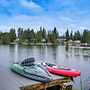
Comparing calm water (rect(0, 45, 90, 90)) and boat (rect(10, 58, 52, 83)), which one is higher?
boat (rect(10, 58, 52, 83))

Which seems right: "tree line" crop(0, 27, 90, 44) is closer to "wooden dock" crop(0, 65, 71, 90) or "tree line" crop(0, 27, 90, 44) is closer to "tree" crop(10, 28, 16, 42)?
"tree" crop(10, 28, 16, 42)

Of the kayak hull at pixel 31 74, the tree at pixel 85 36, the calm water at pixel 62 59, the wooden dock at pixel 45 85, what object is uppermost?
the tree at pixel 85 36

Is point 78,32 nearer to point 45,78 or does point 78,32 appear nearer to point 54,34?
point 54,34


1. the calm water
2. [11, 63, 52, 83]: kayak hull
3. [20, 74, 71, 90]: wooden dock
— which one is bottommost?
the calm water

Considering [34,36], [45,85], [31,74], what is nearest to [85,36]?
[34,36]

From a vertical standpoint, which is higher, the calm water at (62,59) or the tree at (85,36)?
the tree at (85,36)

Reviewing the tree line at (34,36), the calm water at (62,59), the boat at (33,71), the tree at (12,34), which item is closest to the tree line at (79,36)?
the tree line at (34,36)

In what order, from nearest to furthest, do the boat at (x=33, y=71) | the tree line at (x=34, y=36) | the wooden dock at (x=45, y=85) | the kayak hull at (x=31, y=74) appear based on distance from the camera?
1. the wooden dock at (x=45, y=85)
2. the kayak hull at (x=31, y=74)
3. the boat at (x=33, y=71)
4. the tree line at (x=34, y=36)

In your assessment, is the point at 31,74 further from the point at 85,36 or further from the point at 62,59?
the point at 85,36

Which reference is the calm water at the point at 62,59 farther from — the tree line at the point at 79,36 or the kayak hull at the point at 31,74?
the tree line at the point at 79,36

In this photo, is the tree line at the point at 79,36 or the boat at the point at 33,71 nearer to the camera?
the boat at the point at 33,71

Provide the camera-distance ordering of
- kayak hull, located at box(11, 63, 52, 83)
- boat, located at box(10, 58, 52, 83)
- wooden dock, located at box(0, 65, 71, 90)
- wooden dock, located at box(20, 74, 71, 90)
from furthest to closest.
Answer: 1. boat, located at box(10, 58, 52, 83)
2. kayak hull, located at box(11, 63, 52, 83)
3. wooden dock, located at box(0, 65, 71, 90)
4. wooden dock, located at box(20, 74, 71, 90)

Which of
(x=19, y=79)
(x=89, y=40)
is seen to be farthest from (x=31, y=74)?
(x=89, y=40)

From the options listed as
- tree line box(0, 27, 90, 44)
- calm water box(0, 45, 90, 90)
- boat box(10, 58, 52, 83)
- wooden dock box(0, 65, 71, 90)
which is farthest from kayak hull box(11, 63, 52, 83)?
tree line box(0, 27, 90, 44)
